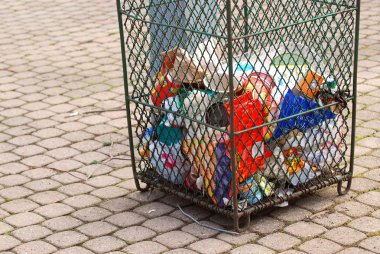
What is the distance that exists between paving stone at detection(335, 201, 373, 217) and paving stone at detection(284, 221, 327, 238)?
22cm

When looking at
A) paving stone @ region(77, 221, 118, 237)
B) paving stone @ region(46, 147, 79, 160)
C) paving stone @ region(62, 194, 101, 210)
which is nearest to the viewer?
paving stone @ region(77, 221, 118, 237)

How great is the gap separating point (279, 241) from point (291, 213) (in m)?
0.31

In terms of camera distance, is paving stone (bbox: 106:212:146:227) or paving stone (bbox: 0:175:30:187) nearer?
paving stone (bbox: 106:212:146:227)

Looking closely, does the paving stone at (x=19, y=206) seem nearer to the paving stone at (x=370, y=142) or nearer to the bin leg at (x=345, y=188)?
the bin leg at (x=345, y=188)

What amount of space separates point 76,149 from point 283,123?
1.67 meters

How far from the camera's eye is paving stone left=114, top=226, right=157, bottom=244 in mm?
4125

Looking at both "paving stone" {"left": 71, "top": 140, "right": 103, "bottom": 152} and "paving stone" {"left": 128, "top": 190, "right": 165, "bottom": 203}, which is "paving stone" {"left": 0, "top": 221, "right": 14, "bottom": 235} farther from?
"paving stone" {"left": 71, "top": 140, "right": 103, "bottom": 152}

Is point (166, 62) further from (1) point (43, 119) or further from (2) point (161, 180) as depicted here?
(1) point (43, 119)

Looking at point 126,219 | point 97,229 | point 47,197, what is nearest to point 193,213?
point 126,219

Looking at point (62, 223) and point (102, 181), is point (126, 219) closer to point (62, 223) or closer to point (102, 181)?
point (62, 223)

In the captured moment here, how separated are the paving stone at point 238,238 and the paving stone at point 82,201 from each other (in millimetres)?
828

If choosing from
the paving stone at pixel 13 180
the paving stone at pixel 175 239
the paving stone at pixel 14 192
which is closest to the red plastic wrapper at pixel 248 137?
the paving stone at pixel 175 239

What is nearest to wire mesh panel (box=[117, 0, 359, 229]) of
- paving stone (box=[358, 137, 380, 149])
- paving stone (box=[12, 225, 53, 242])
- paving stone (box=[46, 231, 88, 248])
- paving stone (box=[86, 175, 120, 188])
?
paving stone (box=[86, 175, 120, 188])

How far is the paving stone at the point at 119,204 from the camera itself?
4.48 m
